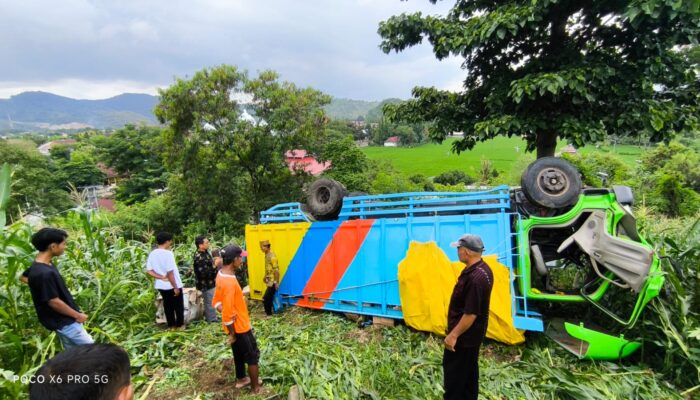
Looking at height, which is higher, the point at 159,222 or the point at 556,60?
the point at 556,60

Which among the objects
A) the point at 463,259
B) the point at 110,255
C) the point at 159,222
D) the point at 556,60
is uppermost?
the point at 556,60

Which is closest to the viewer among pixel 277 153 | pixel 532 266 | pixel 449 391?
pixel 449 391

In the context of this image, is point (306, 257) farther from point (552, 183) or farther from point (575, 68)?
point (575, 68)

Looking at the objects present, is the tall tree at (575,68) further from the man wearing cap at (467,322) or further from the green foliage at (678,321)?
the man wearing cap at (467,322)

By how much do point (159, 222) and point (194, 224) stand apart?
4.24m

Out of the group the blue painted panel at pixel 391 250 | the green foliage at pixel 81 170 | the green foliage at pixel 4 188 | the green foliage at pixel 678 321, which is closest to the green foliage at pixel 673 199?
the green foliage at pixel 678 321

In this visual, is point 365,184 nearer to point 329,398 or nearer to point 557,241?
point 557,241

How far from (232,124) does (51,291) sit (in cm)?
1074

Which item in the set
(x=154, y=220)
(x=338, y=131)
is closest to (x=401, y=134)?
(x=338, y=131)

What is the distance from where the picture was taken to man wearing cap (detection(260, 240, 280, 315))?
6449mm

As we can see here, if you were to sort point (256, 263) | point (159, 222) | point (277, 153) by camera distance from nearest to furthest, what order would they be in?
point (256, 263) < point (277, 153) < point (159, 222)

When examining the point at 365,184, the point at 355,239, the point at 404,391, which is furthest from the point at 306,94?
the point at 404,391

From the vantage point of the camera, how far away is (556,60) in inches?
229

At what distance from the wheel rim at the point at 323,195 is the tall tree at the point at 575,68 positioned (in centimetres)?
284
